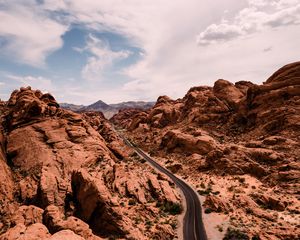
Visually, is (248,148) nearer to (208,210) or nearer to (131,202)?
(208,210)

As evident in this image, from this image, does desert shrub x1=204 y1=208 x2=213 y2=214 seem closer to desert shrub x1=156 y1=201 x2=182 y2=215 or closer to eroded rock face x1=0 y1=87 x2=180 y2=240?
desert shrub x1=156 y1=201 x2=182 y2=215

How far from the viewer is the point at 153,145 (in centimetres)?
12319

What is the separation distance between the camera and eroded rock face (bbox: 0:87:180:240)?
3612cm

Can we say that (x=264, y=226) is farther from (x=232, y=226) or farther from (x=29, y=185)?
(x=29, y=185)

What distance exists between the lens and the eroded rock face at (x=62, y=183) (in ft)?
119

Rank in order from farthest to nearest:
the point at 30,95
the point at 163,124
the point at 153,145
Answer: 1. the point at 163,124
2. the point at 153,145
3. the point at 30,95

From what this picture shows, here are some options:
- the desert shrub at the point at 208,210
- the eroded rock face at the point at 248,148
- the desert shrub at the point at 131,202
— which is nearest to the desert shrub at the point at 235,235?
the eroded rock face at the point at 248,148

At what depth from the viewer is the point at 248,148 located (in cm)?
8106

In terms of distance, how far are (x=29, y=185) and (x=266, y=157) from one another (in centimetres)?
5949

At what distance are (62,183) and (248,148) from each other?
182 feet

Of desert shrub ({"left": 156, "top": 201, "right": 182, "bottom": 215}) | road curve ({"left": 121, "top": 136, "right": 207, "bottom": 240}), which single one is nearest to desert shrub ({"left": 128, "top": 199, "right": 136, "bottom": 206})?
desert shrub ({"left": 156, "top": 201, "right": 182, "bottom": 215})

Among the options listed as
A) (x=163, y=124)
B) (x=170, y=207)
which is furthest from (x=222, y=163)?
(x=163, y=124)

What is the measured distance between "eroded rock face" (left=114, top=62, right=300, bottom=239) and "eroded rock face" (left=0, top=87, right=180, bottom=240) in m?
16.4

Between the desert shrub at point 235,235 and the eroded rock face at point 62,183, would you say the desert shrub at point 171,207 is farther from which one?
the desert shrub at point 235,235
